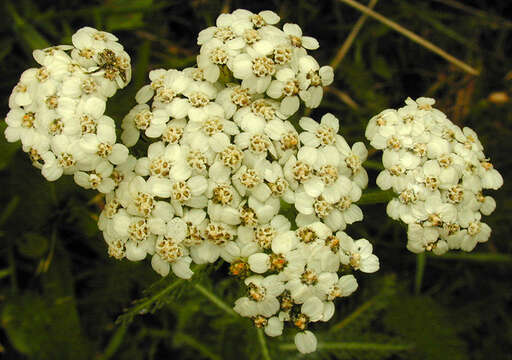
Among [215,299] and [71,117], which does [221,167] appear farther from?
[215,299]

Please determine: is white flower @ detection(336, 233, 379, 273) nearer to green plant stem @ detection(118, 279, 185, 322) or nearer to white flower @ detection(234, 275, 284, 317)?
white flower @ detection(234, 275, 284, 317)

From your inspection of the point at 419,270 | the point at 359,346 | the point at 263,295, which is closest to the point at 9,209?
the point at 263,295

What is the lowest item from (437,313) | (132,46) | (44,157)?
(437,313)

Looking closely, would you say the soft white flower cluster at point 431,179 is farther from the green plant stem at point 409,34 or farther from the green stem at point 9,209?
the green stem at point 9,209

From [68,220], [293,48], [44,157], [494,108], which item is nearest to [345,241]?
[293,48]

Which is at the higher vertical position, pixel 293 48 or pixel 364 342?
pixel 293 48

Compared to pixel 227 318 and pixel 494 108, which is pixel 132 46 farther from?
pixel 494 108

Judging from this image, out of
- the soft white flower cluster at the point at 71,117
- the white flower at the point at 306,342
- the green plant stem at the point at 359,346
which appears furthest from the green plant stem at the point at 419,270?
the soft white flower cluster at the point at 71,117
